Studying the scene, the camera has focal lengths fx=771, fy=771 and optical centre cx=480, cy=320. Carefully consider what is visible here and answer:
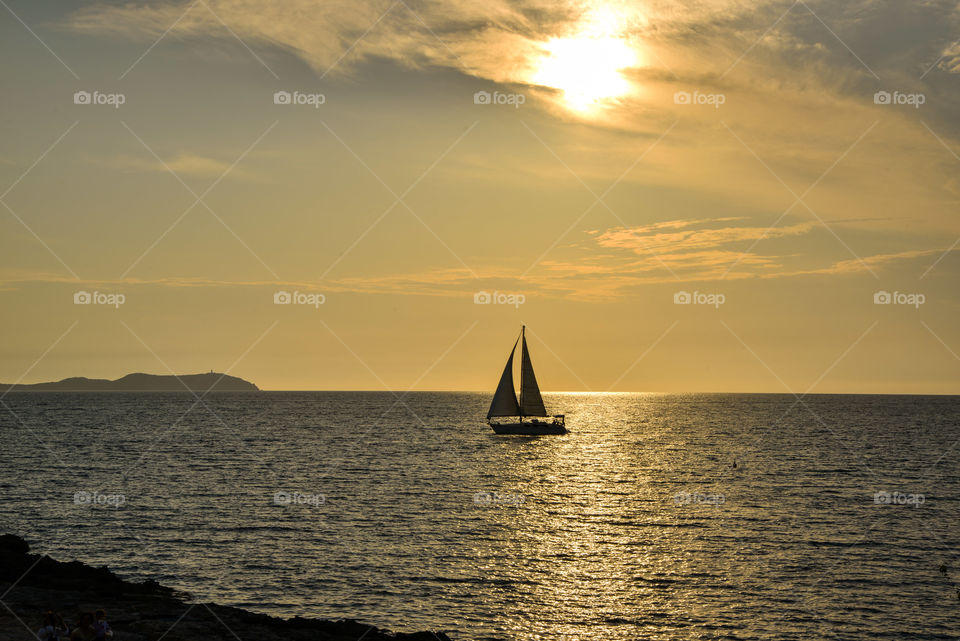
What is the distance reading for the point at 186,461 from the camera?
338ft

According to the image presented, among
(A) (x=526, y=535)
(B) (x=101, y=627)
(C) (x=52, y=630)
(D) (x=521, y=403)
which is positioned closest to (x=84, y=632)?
(B) (x=101, y=627)

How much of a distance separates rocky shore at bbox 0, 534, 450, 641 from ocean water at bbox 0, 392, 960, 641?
3.42 metres

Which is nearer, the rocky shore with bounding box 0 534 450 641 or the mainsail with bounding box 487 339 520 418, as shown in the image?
the rocky shore with bounding box 0 534 450 641

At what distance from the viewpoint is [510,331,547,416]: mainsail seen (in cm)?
12850

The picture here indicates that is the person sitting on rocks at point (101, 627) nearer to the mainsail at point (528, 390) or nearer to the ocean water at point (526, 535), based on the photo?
the ocean water at point (526, 535)

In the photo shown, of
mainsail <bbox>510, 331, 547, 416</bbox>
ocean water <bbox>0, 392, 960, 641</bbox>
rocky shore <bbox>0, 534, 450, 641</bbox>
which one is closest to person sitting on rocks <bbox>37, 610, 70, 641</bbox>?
rocky shore <bbox>0, 534, 450, 641</bbox>

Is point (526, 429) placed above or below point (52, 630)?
above

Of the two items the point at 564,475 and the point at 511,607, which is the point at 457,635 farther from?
the point at 564,475


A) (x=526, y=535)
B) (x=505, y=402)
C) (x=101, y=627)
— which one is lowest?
(x=101, y=627)

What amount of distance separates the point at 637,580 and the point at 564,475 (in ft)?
161

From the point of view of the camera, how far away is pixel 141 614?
33312 mm

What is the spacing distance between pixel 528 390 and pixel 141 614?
336ft

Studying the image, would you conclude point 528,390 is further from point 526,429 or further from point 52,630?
point 52,630

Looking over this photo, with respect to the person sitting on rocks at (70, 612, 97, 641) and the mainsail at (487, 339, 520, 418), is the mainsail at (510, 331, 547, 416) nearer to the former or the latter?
the mainsail at (487, 339, 520, 418)
